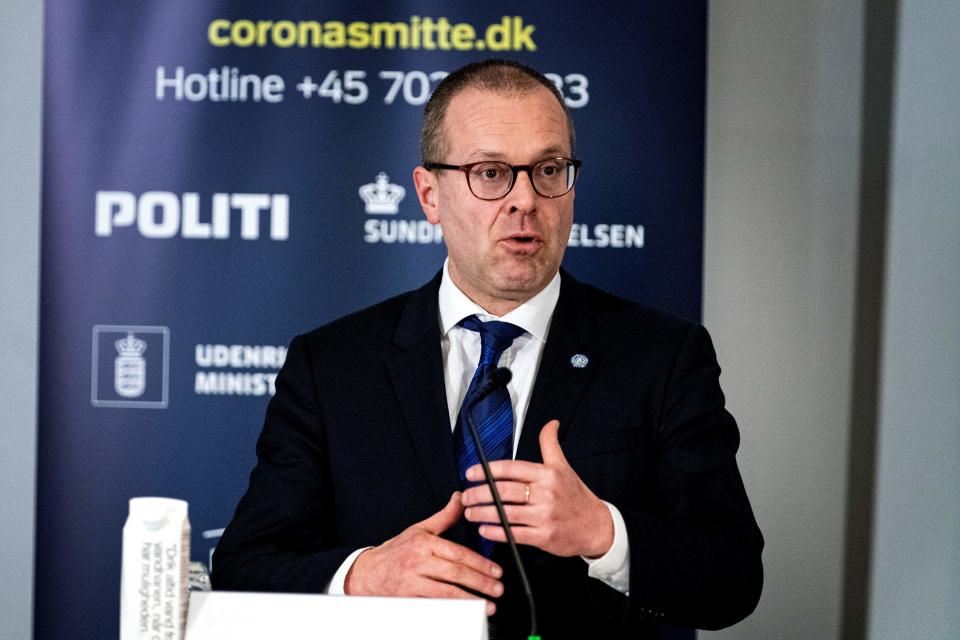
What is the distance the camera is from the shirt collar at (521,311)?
8.00 feet

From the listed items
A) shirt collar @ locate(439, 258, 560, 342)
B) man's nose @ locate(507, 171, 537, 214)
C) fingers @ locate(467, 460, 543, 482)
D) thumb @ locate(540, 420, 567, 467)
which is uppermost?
man's nose @ locate(507, 171, 537, 214)

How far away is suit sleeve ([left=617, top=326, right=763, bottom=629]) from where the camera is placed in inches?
78.9

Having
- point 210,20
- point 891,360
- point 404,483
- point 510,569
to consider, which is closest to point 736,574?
point 510,569

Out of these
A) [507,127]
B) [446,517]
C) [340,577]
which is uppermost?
[507,127]

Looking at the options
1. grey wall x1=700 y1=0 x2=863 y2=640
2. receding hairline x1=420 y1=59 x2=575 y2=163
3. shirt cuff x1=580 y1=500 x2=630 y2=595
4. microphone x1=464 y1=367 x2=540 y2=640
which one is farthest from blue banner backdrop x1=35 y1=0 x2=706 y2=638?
microphone x1=464 y1=367 x2=540 y2=640

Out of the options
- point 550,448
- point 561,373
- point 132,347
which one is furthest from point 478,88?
point 132,347

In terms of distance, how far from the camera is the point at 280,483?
7.59ft

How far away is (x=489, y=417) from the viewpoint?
231cm

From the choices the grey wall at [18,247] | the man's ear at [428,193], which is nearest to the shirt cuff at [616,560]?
the man's ear at [428,193]

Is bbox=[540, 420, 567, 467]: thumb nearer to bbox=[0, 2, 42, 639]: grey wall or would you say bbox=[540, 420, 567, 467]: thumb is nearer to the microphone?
the microphone

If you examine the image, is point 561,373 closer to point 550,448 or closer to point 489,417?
point 489,417

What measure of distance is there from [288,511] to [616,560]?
741 mm

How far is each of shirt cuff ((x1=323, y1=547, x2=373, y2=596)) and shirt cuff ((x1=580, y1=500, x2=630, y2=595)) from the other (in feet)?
1.50

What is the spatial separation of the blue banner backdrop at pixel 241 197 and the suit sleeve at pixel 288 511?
609mm
